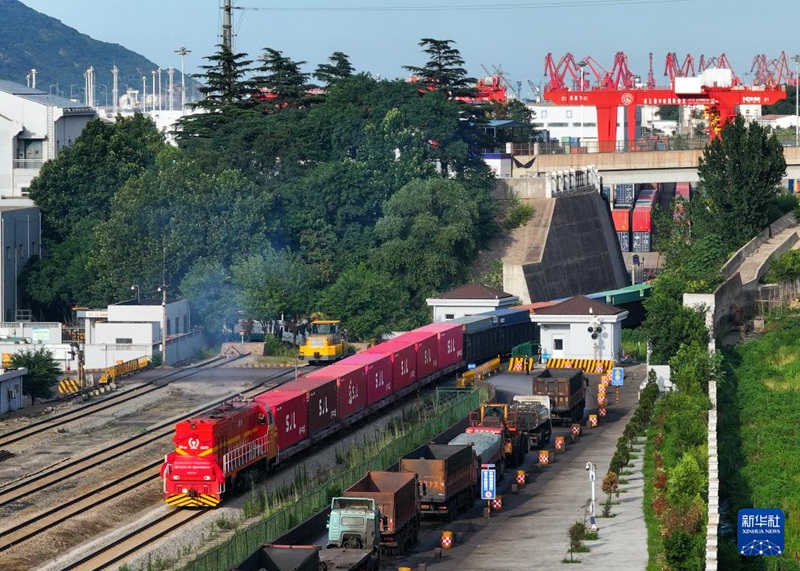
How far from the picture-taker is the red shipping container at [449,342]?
78688 millimetres

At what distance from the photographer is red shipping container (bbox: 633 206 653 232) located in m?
163

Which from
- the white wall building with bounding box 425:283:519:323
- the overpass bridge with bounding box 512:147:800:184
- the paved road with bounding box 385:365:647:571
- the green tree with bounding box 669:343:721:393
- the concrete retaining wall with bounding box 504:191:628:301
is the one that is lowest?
the paved road with bounding box 385:365:647:571

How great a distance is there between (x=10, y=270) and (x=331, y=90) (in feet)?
106

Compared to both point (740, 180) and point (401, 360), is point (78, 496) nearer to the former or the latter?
point (401, 360)

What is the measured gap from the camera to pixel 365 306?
9544 centimetres

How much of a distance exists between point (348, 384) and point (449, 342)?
1492cm

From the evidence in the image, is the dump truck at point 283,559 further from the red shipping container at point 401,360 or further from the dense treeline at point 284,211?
the dense treeline at point 284,211

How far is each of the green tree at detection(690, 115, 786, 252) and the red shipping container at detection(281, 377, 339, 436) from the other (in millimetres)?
45855

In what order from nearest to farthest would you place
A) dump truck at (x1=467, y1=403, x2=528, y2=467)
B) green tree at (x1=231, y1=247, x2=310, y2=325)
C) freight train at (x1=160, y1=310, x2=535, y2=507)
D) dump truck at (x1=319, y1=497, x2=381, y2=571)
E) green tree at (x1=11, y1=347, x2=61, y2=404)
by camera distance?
dump truck at (x1=319, y1=497, x2=381, y2=571)
freight train at (x1=160, y1=310, x2=535, y2=507)
dump truck at (x1=467, y1=403, x2=528, y2=467)
green tree at (x1=11, y1=347, x2=61, y2=404)
green tree at (x1=231, y1=247, x2=310, y2=325)

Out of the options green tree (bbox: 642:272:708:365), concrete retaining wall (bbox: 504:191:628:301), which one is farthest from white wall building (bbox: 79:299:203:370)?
green tree (bbox: 642:272:708:365)

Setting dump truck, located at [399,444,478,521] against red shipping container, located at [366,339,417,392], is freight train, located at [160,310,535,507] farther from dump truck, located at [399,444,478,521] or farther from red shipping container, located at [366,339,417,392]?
dump truck, located at [399,444,478,521]

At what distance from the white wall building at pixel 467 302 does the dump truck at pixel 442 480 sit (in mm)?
40591

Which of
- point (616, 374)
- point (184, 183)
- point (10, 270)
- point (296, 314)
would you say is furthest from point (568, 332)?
point (10, 270)

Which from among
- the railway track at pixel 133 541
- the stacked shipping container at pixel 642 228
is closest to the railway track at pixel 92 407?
the railway track at pixel 133 541
